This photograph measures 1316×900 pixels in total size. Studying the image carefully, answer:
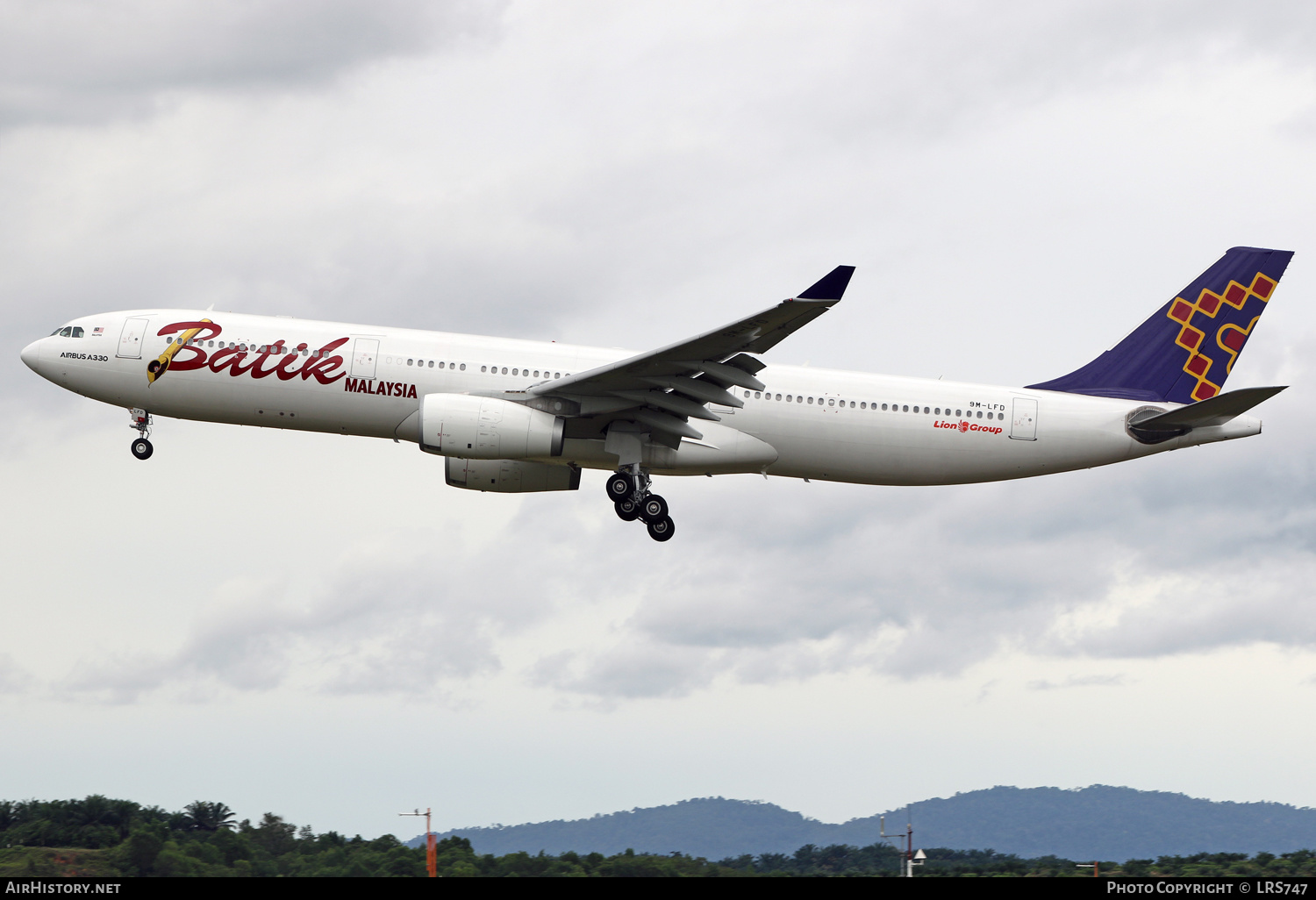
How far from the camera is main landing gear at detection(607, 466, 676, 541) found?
33500mm

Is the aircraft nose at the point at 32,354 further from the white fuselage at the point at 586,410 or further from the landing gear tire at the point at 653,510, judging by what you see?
the landing gear tire at the point at 653,510

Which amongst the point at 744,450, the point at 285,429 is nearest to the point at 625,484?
the point at 744,450

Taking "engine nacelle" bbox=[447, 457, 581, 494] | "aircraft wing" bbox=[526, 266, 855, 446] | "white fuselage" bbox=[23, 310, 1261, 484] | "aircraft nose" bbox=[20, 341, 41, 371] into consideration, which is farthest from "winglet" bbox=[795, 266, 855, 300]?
"aircraft nose" bbox=[20, 341, 41, 371]

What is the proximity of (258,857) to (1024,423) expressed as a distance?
944 inches

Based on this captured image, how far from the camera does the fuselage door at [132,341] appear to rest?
109 feet

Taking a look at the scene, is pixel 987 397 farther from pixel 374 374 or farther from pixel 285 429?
pixel 285 429

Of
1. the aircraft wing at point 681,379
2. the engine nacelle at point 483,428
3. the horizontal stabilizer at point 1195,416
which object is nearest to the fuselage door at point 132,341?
the engine nacelle at point 483,428

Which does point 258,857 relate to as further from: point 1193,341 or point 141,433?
point 1193,341

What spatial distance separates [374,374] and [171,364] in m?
5.40

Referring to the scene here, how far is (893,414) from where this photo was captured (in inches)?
1331

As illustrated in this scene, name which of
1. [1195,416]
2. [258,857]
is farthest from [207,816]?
[1195,416]

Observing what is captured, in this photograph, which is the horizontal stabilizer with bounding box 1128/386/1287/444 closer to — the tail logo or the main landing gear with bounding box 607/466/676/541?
the tail logo

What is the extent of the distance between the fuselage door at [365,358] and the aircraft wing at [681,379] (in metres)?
4.14

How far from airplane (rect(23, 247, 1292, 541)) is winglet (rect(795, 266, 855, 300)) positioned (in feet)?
10.2
